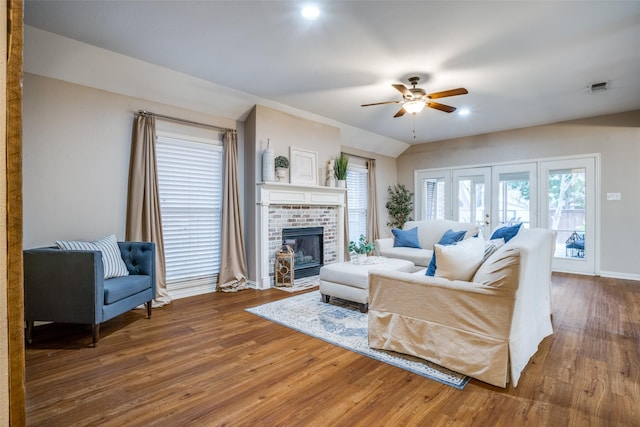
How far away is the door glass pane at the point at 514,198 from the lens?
616cm

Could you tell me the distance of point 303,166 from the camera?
17.3 ft

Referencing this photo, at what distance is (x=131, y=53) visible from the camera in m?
3.33

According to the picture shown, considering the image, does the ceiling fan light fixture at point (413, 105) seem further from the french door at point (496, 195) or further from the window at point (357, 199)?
the french door at point (496, 195)

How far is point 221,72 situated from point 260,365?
10.6 ft

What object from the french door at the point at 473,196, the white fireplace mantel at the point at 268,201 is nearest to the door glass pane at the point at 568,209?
the french door at the point at 473,196

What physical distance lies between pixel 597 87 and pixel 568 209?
235 cm

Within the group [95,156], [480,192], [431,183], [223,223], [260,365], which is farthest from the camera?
[431,183]

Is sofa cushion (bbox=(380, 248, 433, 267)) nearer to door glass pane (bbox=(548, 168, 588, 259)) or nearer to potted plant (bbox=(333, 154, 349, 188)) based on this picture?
potted plant (bbox=(333, 154, 349, 188))

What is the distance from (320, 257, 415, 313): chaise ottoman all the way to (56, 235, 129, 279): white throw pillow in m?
2.20

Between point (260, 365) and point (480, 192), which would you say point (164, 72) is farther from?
point (480, 192)

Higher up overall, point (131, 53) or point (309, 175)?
point (131, 53)

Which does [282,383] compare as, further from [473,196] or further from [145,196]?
[473,196]

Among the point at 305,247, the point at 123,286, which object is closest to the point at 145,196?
the point at 123,286

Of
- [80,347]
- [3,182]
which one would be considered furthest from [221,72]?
[3,182]
